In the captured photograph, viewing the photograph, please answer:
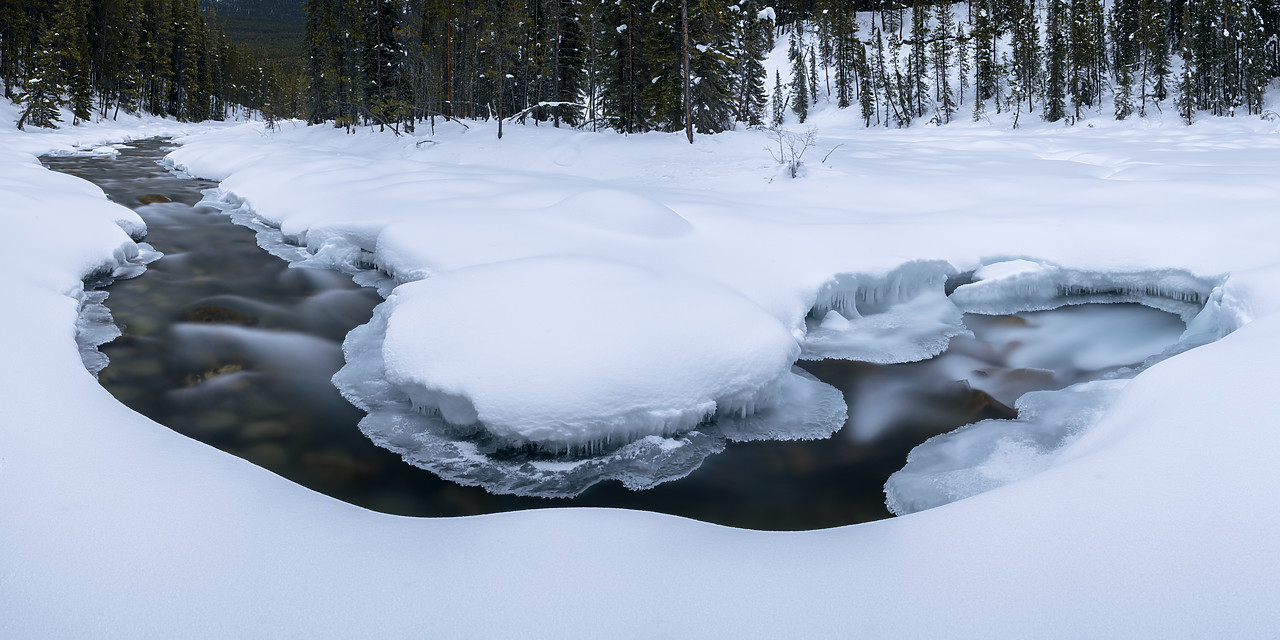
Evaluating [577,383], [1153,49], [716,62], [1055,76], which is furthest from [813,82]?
[577,383]

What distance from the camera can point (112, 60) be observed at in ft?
145

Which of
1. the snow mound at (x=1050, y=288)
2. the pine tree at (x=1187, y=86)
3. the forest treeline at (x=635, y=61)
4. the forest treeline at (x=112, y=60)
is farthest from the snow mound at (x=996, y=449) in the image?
the pine tree at (x=1187, y=86)

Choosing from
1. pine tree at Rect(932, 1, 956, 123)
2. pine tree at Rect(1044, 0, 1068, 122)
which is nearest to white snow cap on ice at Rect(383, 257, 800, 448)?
pine tree at Rect(1044, 0, 1068, 122)

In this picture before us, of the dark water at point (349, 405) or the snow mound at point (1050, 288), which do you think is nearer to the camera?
the dark water at point (349, 405)

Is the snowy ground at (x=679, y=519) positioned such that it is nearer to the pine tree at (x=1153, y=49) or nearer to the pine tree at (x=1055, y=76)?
the pine tree at (x=1055, y=76)

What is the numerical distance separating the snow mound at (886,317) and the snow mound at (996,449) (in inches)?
48.1

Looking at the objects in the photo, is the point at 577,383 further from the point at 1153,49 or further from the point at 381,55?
the point at 1153,49

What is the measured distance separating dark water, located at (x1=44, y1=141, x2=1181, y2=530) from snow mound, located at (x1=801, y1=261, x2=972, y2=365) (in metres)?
0.18

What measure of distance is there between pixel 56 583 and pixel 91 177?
59.2 feet

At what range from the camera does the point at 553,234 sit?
22.9 ft

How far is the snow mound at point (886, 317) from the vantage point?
19.0ft

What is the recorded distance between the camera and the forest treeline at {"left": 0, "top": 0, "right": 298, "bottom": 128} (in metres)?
29.9

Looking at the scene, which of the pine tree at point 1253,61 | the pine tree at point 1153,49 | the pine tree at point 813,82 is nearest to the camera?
the pine tree at point 1253,61

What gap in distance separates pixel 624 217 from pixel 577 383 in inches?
138
